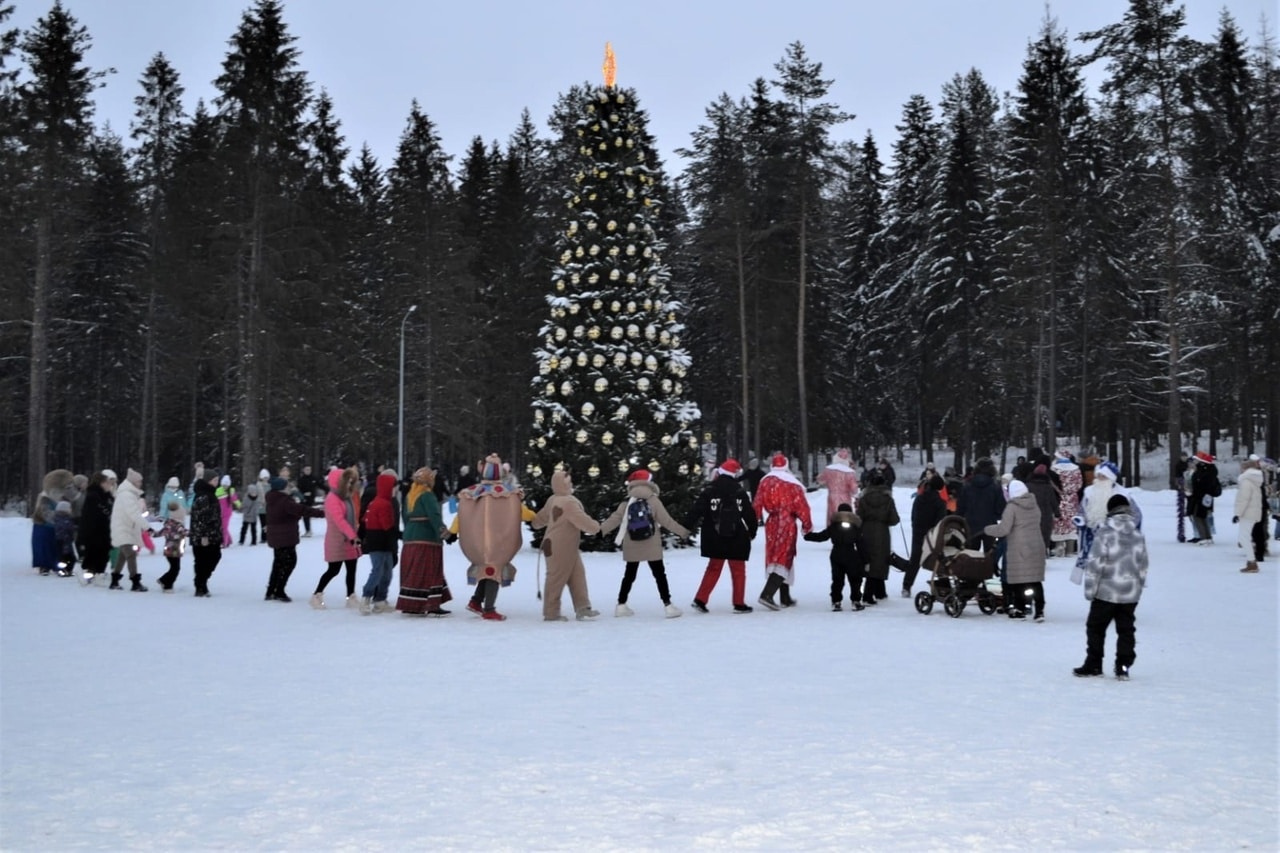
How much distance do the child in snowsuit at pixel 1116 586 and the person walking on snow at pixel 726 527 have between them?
5.45 meters

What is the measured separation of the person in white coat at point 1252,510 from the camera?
1950cm

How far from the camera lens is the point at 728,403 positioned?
59.4 metres

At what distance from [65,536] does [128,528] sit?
2.59 m

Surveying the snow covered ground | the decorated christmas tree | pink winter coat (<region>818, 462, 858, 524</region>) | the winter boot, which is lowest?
the snow covered ground

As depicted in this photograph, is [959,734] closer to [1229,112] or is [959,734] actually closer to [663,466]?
[663,466]

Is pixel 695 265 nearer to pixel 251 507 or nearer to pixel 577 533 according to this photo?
pixel 251 507

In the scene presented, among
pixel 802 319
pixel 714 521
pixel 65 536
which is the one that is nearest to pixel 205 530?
pixel 65 536

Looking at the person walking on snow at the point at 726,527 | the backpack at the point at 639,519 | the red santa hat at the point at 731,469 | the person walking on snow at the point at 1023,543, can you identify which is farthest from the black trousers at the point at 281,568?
the person walking on snow at the point at 1023,543

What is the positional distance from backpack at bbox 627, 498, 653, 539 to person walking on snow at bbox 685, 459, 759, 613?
1.71ft

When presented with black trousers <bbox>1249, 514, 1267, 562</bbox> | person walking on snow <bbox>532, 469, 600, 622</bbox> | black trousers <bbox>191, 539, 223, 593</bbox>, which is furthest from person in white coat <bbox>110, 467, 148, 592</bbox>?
black trousers <bbox>1249, 514, 1267, 562</bbox>

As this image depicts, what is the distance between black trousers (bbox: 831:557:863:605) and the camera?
1559 cm

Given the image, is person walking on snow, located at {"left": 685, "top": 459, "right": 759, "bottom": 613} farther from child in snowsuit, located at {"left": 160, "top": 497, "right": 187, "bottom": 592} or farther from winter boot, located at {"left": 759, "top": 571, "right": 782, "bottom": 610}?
child in snowsuit, located at {"left": 160, "top": 497, "right": 187, "bottom": 592}

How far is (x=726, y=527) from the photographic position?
49.5ft

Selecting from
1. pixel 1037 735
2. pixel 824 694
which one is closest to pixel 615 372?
pixel 824 694
